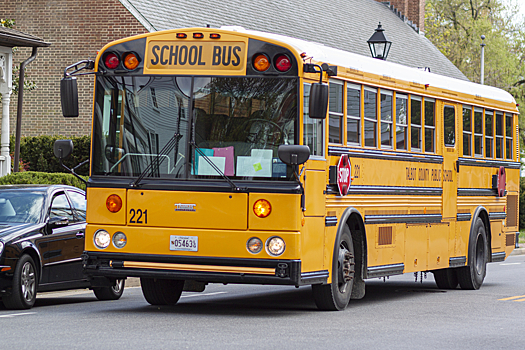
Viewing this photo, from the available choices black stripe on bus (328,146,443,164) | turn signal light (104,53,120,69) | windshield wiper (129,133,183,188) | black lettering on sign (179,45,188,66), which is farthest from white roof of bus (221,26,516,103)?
windshield wiper (129,133,183,188)

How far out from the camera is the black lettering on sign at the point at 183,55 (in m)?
10.5

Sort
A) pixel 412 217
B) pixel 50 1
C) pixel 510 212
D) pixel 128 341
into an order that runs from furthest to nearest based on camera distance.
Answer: pixel 50 1, pixel 510 212, pixel 412 217, pixel 128 341

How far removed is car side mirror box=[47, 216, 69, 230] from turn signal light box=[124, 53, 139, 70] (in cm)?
276

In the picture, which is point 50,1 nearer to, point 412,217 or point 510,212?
point 510,212

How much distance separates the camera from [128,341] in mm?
8516

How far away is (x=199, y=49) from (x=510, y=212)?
873 cm

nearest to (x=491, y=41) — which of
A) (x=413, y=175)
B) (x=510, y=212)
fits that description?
(x=510, y=212)

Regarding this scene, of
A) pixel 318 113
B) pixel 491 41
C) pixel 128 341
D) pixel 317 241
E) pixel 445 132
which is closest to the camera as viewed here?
pixel 128 341

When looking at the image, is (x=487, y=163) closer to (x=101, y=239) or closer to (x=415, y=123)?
(x=415, y=123)

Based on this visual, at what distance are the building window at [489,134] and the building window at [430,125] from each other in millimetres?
2469

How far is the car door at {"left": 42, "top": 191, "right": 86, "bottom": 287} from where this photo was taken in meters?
12.3

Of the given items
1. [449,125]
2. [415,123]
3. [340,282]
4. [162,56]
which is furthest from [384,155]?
[162,56]

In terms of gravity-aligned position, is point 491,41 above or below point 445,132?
above

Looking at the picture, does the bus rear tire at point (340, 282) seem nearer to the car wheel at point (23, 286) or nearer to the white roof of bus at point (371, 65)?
the white roof of bus at point (371, 65)
